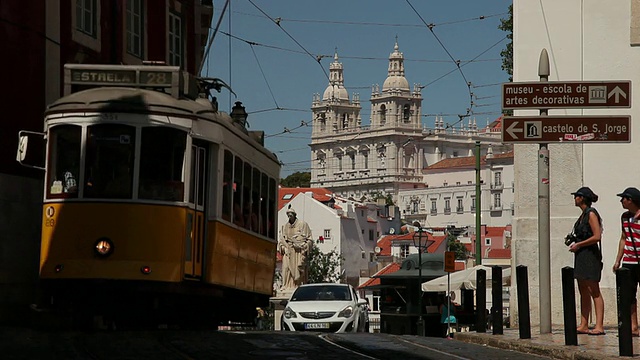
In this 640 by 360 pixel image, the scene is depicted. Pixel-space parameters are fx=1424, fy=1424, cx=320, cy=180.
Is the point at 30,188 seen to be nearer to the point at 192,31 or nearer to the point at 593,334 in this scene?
the point at 593,334

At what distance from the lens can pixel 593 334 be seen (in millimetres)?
15898

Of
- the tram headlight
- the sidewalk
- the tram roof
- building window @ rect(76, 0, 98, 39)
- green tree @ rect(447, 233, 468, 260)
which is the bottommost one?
the sidewalk

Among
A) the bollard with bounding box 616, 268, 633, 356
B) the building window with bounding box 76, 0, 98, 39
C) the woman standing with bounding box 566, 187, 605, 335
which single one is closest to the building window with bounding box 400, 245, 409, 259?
the building window with bounding box 76, 0, 98, 39

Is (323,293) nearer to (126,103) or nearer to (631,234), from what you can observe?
(126,103)

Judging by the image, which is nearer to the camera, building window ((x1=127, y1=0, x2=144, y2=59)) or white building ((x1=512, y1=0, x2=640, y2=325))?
white building ((x1=512, y1=0, x2=640, y2=325))

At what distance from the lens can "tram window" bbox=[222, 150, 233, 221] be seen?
17.2 metres

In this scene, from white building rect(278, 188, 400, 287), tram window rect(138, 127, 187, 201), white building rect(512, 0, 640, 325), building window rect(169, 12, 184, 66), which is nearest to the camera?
tram window rect(138, 127, 187, 201)

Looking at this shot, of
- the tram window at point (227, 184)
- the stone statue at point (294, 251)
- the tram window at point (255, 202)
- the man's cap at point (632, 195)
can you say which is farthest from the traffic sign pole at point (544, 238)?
the stone statue at point (294, 251)

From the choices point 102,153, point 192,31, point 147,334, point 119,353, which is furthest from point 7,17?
point 192,31

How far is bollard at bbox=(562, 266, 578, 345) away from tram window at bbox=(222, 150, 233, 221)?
4557mm

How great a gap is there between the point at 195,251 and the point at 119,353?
13.2ft

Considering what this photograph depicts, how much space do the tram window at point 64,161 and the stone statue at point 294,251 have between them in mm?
23308

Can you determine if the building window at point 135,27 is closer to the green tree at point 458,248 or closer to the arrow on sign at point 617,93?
the arrow on sign at point 617,93

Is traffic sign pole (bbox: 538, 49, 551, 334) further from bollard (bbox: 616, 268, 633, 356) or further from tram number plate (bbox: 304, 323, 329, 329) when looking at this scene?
tram number plate (bbox: 304, 323, 329, 329)
